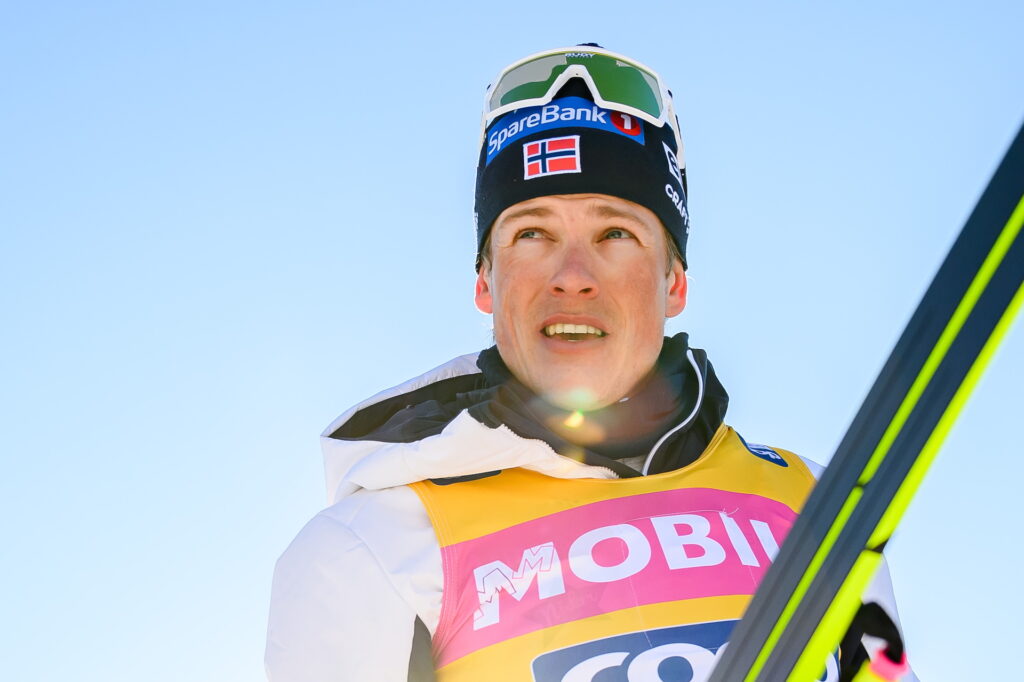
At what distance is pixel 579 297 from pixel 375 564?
0.90 meters

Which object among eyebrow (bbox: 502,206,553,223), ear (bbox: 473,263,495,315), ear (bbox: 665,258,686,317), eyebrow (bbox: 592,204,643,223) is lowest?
ear (bbox: 473,263,495,315)

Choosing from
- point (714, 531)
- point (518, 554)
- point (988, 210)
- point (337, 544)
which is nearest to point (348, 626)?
point (337, 544)

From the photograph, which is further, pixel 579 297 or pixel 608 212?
pixel 608 212

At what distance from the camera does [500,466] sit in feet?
8.25

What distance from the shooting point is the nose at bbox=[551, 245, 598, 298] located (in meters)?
2.66

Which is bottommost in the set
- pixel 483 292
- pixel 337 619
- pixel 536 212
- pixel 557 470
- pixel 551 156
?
pixel 337 619

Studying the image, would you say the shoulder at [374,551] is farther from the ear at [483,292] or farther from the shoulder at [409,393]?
the ear at [483,292]

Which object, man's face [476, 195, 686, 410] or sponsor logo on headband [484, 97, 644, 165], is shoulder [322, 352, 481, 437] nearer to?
man's face [476, 195, 686, 410]

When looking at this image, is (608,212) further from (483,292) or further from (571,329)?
(483,292)

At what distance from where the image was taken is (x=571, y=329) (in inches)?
107

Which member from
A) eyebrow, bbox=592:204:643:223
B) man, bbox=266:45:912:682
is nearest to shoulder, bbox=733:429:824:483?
man, bbox=266:45:912:682

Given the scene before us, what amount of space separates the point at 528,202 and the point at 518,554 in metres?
1.03

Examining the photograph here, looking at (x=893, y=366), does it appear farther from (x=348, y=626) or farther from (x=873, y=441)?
(x=348, y=626)

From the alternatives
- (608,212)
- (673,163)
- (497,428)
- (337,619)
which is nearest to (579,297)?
(608,212)
